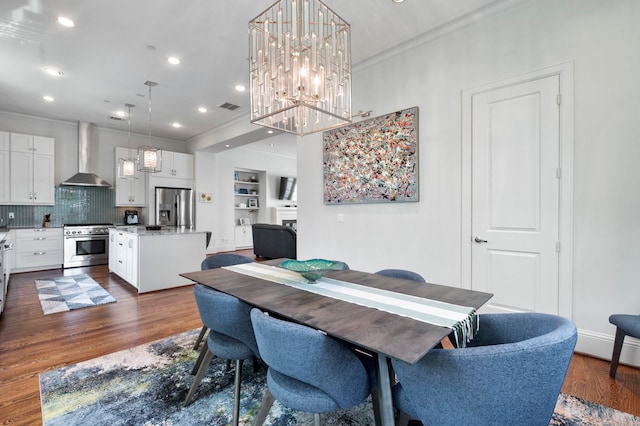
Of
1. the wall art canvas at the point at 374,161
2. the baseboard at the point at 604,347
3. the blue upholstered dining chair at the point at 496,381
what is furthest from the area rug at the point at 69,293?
the baseboard at the point at 604,347

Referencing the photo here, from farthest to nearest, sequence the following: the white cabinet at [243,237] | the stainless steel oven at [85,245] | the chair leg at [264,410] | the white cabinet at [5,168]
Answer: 1. the white cabinet at [243,237]
2. the stainless steel oven at [85,245]
3. the white cabinet at [5,168]
4. the chair leg at [264,410]

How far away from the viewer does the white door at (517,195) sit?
2.51m

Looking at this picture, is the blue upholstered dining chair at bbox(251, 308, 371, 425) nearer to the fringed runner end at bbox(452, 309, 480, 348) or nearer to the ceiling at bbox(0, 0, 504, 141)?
the fringed runner end at bbox(452, 309, 480, 348)

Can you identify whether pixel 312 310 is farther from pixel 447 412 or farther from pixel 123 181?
pixel 123 181

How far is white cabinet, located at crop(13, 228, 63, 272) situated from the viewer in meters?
5.37

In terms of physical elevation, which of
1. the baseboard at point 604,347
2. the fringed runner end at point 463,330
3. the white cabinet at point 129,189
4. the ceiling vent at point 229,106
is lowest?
the baseboard at point 604,347

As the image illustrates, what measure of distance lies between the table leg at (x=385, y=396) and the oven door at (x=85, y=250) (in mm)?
6819

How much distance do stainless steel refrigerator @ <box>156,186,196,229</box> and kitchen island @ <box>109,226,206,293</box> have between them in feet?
7.16

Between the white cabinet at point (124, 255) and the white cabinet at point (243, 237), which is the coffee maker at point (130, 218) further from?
the white cabinet at point (243, 237)

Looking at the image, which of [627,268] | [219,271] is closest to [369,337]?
[219,271]

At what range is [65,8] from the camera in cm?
282

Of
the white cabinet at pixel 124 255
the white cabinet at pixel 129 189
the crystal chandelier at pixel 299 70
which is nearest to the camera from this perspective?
the crystal chandelier at pixel 299 70

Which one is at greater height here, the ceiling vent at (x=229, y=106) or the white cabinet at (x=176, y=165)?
the ceiling vent at (x=229, y=106)

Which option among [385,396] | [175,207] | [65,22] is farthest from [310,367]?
[175,207]
